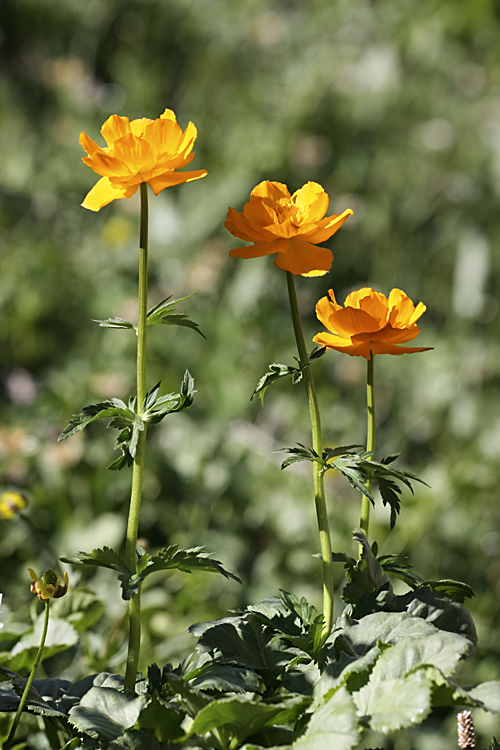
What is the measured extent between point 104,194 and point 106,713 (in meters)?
0.43

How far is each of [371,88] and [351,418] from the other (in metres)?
1.54

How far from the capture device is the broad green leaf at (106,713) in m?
0.52

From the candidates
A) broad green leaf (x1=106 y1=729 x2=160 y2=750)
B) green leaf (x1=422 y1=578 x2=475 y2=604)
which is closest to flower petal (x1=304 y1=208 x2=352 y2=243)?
green leaf (x1=422 y1=578 x2=475 y2=604)

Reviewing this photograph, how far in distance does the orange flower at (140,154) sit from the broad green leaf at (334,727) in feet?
1.32

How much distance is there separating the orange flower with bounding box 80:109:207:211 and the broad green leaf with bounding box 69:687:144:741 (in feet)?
1.31

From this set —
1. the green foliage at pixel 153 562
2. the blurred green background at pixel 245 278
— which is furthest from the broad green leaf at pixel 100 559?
the blurred green background at pixel 245 278

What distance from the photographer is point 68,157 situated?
115 inches

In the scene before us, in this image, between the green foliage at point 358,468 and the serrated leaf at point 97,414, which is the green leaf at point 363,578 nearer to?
the green foliage at point 358,468

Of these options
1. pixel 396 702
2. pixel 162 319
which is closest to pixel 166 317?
pixel 162 319

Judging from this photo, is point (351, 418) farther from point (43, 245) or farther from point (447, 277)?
point (43, 245)

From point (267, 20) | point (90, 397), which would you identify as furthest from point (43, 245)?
point (267, 20)

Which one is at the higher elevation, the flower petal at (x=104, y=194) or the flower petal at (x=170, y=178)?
the flower petal at (x=170, y=178)

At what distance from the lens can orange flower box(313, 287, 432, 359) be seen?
23.0 inches

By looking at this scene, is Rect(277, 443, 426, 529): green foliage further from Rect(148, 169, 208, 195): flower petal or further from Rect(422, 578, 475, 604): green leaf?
Rect(148, 169, 208, 195): flower petal
